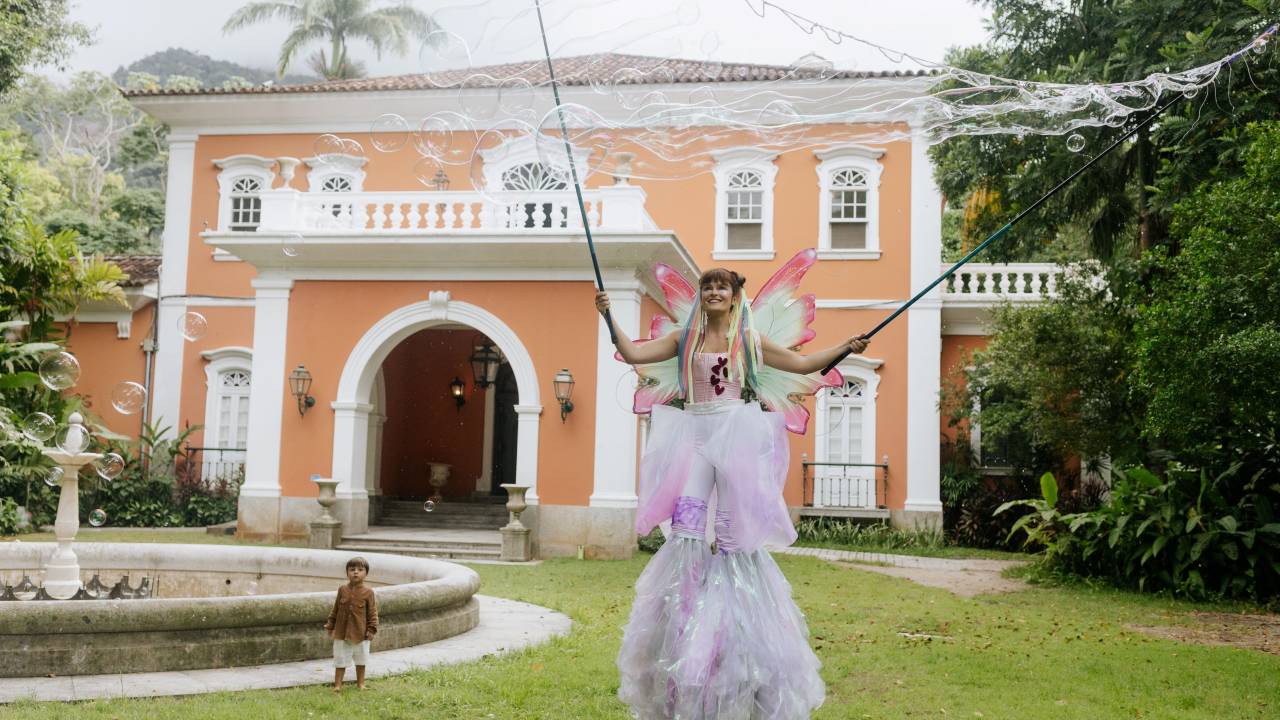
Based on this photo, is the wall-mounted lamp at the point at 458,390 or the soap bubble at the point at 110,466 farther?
the wall-mounted lamp at the point at 458,390

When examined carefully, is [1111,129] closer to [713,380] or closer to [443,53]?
[443,53]

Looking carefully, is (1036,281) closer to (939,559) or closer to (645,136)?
(939,559)

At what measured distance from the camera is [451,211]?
52.5 ft

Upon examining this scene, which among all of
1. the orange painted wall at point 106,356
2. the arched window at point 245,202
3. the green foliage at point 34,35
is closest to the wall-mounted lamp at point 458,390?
the arched window at point 245,202

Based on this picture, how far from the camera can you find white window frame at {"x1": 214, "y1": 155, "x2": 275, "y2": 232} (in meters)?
21.7

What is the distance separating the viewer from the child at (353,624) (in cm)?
650

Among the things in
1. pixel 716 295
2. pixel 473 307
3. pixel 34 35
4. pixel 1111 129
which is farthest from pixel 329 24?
pixel 716 295

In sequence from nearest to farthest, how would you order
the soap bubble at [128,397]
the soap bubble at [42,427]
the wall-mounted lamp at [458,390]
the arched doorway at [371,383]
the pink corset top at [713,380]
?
the pink corset top at [713,380], the soap bubble at [42,427], the soap bubble at [128,397], the arched doorway at [371,383], the wall-mounted lamp at [458,390]

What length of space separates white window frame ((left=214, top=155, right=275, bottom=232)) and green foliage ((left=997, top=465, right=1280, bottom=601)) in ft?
51.0

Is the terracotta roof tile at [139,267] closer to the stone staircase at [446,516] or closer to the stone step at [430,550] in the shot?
the stone staircase at [446,516]

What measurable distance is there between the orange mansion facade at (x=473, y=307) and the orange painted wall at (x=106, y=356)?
42 mm

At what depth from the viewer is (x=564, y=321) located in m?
16.1

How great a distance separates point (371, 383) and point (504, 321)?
2261 mm

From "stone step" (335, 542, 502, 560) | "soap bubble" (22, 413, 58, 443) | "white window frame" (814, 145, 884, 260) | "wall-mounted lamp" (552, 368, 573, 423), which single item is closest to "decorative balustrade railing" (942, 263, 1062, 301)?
"white window frame" (814, 145, 884, 260)
